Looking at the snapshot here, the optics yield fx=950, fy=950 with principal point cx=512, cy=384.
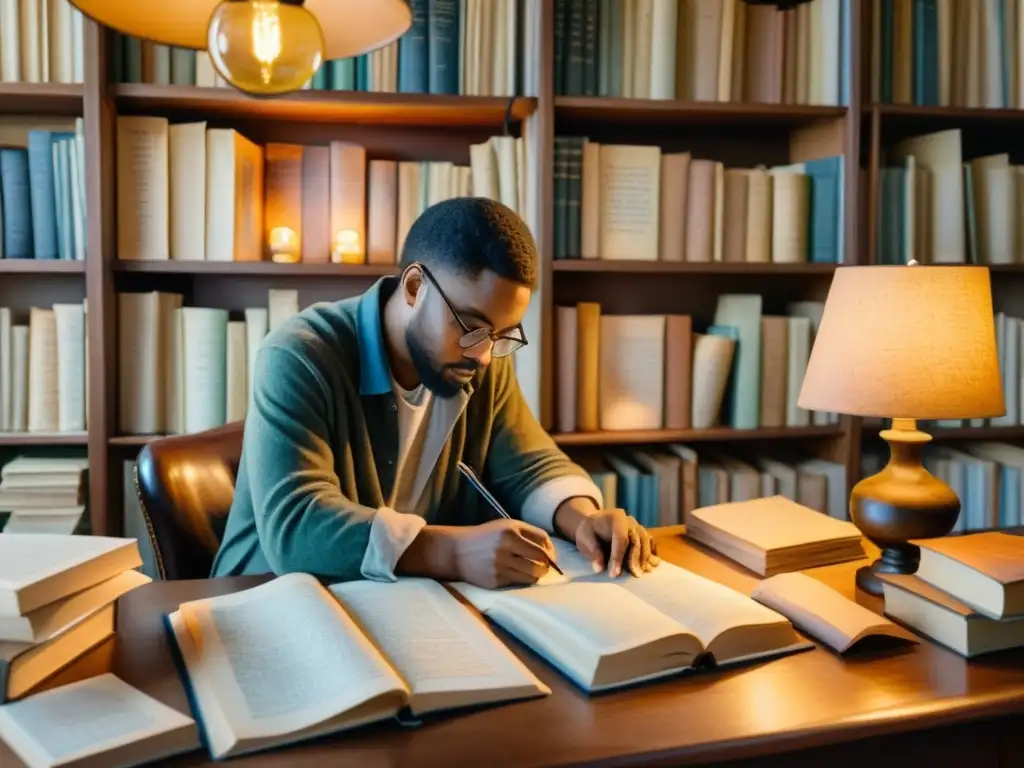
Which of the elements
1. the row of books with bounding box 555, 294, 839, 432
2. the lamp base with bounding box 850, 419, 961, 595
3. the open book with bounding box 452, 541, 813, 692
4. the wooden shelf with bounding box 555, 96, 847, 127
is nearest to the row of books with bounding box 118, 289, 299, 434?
the row of books with bounding box 555, 294, 839, 432

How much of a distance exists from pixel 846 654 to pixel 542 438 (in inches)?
29.6

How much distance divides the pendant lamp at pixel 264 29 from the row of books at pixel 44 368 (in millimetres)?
1108

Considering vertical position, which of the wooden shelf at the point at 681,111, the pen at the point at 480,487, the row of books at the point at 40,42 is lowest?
the pen at the point at 480,487

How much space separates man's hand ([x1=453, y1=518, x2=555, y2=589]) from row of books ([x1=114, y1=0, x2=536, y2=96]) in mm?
1260

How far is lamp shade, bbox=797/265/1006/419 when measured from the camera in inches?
48.1

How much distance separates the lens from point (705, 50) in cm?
222

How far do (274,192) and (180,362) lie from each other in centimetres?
45

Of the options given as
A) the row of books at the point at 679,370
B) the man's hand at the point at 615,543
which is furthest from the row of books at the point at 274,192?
the man's hand at the point at 615,543

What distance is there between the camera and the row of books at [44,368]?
6.77ft

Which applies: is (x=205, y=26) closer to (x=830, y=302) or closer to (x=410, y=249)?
(x=410, y=249)

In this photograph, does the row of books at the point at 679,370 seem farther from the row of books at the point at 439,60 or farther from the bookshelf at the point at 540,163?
the row of books at the point at 439,60

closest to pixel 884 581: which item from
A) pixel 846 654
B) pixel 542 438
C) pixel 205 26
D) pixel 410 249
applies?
pixel 846 654

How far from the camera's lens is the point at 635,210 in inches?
87.5

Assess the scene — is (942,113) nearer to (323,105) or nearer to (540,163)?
(540,163)
